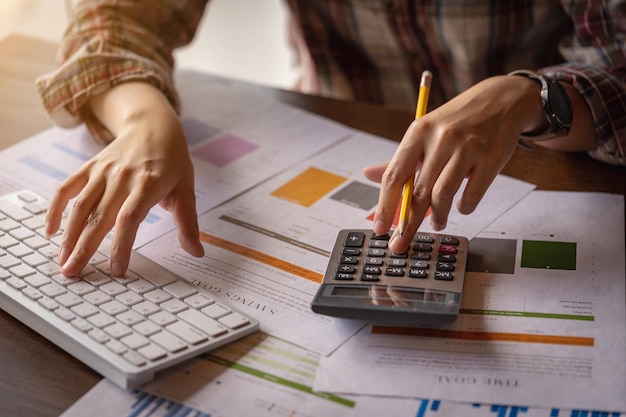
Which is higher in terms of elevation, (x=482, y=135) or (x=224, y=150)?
(x=482, y=135)

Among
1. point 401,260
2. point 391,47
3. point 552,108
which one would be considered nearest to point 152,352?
point 401,260

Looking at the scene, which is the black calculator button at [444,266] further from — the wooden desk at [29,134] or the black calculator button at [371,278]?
the wooden desk at [29,134]

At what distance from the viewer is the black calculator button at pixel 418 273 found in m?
0.64

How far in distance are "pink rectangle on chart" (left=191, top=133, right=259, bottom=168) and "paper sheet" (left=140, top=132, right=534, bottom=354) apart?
0.08 metres

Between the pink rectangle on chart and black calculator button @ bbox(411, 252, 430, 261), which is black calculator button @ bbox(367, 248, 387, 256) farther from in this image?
the pink rectangle on chart

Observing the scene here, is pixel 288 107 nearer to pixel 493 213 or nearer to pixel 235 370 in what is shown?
pixel 493 213

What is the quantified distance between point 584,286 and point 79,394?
42 cm

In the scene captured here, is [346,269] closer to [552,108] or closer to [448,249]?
[448,249]

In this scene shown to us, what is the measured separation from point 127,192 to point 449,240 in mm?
302

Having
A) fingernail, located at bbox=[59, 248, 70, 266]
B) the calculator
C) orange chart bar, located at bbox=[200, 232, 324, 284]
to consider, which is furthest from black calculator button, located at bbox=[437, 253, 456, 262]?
fingernail, located at bbox=[59, 248, 70, 266]

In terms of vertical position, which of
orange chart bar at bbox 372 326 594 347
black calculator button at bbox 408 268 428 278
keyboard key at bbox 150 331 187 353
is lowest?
orange chart bar at bbox 372 326 594 347

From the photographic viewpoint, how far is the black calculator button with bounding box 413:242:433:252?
2.21 ft

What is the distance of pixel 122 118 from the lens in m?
0.85

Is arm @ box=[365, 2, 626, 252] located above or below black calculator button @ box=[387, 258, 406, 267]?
above
